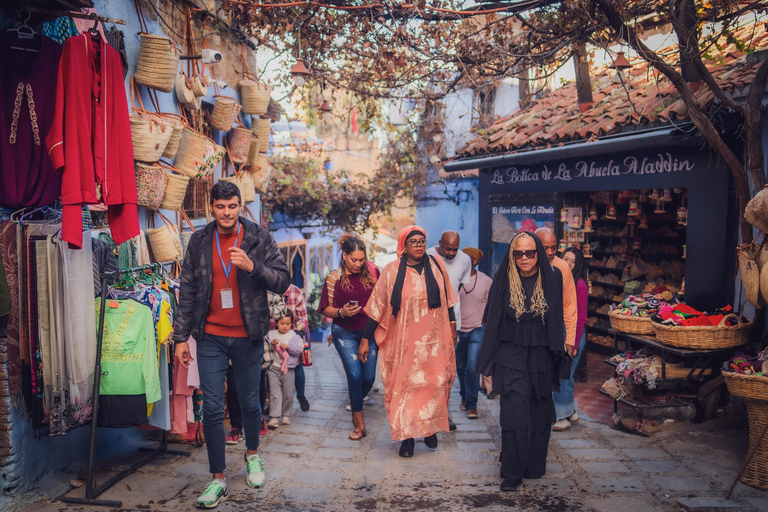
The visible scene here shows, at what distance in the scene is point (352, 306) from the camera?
5883mm

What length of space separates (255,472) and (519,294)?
7.82 feet

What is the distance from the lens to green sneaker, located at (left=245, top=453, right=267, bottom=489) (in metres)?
4.41

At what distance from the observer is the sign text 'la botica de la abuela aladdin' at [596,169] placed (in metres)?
6.93

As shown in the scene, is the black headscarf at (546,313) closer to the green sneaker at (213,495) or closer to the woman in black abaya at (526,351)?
the woman in black abaya at (526,351)

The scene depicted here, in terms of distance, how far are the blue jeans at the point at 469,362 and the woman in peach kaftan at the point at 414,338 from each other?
126 centimetres

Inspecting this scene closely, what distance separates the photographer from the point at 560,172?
29.6 feet

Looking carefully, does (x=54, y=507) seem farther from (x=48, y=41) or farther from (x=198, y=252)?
(x=48, y=41)

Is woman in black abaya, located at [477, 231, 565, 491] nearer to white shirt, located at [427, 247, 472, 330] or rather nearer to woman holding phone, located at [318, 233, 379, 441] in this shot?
woman holding phone, located at [318, 233, 379, 441]

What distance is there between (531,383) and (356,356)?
6.44ft

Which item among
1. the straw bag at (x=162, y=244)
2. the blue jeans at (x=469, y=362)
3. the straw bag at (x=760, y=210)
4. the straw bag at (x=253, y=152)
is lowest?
the blue jeans at (x=469, y=362)

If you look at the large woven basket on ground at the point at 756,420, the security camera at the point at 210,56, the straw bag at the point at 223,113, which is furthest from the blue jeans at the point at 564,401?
the security camera at the point at 210,56

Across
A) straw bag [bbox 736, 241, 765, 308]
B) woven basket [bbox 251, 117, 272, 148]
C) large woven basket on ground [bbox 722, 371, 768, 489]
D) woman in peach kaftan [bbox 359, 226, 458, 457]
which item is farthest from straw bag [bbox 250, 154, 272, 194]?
large woven basket on ground [bbox 722, 371, 768, 489]

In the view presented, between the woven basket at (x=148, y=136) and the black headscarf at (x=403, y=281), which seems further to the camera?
the black headscarf at (x=403, y=281)

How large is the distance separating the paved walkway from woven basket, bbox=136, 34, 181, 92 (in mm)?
3296
